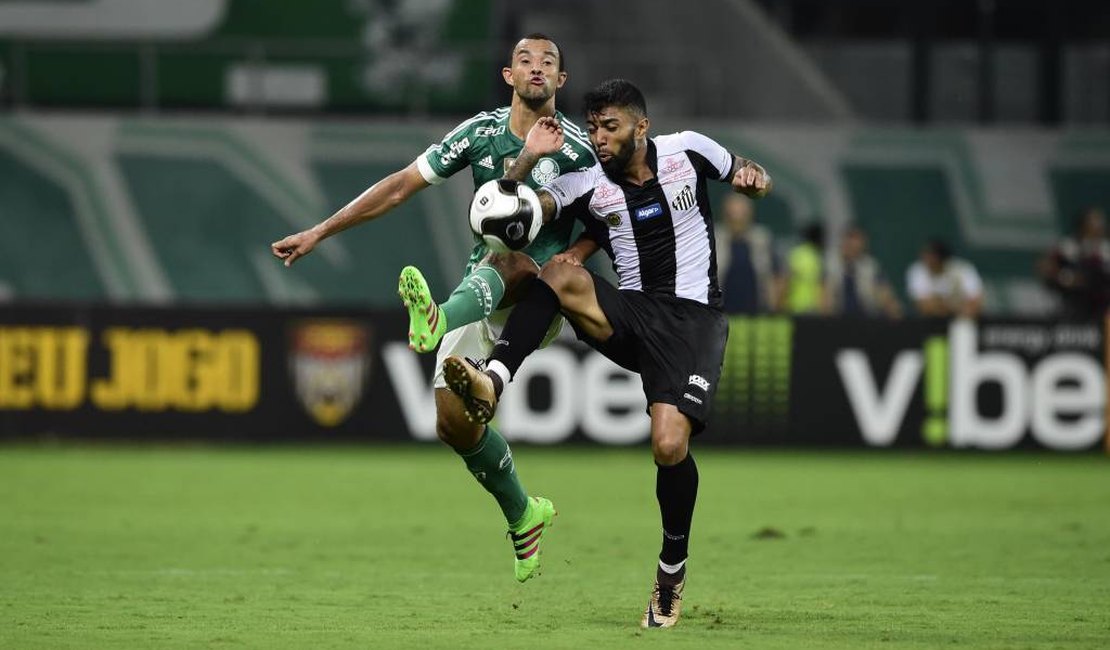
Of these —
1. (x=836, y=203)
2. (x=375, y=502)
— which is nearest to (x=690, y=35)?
(x=836, y=203)

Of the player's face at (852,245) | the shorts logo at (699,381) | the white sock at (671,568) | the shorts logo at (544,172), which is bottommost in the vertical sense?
the white sock at (671,568)

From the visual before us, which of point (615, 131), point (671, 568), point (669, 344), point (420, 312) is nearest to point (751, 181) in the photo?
point (615, 131)

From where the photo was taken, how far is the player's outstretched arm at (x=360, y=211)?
26.7ft

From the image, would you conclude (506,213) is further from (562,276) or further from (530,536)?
(530,536)

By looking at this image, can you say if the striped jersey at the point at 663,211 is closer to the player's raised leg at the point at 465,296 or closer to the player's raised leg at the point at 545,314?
the player's raised leg at the point at 545,314

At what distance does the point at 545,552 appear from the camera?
→ 34.9ft

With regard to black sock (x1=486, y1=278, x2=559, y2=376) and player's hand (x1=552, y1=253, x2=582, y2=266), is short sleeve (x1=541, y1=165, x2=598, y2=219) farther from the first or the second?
black sock (x1=486, y1=278, x2=559, y2=376)

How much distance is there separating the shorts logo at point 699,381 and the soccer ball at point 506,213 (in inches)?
36.3

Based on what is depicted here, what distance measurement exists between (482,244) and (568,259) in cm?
52

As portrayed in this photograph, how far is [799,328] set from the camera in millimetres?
17531

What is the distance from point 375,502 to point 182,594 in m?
4.91

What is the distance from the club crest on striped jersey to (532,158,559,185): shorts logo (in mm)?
557

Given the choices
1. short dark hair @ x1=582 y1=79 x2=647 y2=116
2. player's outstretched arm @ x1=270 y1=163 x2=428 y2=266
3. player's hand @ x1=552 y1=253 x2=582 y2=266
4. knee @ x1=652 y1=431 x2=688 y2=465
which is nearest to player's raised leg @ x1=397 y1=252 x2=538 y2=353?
player's hand @ x1=552 y1=253 x2=582 y2=266

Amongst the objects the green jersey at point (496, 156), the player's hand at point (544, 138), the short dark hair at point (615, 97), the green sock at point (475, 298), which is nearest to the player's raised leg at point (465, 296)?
the green sock at point (475, 298)
